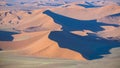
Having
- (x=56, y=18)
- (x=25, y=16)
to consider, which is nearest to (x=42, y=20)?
→ (x=56, y=18)

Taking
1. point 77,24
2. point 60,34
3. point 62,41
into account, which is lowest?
point 77,24

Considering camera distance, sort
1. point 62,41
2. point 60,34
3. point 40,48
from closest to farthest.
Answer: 1. point 40,48
2. point 62,41
3. point 60,34

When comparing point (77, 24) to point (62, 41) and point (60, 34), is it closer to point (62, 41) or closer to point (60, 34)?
point (60, 34)

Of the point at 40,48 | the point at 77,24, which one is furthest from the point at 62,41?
the point at 77,24

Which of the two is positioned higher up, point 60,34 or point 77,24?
point 60,34

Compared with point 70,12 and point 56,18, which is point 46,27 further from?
point 70,12

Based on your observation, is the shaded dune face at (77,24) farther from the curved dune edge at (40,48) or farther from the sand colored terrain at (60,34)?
the curved dune edge at (40,48)

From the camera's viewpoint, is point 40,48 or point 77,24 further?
point 77,24

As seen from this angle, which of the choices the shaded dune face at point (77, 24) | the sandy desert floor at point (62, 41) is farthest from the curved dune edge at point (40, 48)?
the shaded dune face at point (77, 24)
